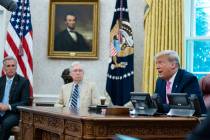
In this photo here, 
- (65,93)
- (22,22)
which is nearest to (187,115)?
(65,93)

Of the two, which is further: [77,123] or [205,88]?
[205,88]

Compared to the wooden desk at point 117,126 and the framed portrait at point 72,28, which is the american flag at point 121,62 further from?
the wooden desk at point 117,126

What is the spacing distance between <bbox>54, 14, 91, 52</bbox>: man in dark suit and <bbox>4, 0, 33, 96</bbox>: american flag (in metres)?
0.51

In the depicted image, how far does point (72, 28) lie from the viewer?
7770mm

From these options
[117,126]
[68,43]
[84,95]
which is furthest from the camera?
[68,43]

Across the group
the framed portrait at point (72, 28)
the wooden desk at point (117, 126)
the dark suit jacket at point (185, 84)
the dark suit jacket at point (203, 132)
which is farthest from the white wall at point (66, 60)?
the dark suit jacket at point (203, 132)

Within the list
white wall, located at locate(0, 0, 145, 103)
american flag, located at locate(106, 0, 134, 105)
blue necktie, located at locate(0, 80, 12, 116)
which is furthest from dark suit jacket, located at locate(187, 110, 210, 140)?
white wall, located at locate(0, 0, 145, 103)

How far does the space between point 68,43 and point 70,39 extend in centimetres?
8

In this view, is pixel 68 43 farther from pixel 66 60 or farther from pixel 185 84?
pixel 185 84

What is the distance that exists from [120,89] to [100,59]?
0.69 m

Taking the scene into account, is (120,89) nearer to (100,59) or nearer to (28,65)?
(100,59)

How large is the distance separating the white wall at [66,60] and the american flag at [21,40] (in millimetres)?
287

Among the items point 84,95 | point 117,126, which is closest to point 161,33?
point 84,95

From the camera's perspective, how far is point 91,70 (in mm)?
7645
